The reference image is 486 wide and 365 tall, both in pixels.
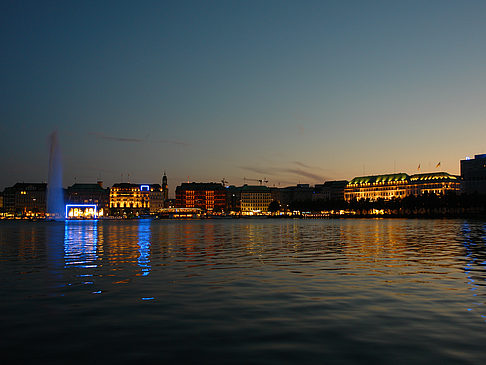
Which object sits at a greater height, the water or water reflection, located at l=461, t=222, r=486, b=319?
the water

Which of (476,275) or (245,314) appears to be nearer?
(245,314)

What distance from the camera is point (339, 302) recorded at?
18953 mm

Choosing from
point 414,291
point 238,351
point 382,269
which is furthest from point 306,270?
point 238,351

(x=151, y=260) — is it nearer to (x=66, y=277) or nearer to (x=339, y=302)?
(x=66, y=277)

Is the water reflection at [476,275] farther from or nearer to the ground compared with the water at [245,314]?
nearer to the ground

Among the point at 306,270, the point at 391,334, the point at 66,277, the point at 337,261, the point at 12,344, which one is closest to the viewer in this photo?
the point at 12,344

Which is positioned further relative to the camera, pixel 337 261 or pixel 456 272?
pixel 337 261

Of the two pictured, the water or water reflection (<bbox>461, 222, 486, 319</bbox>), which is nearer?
the water

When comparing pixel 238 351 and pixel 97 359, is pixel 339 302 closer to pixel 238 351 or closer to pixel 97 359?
pixel 238 351

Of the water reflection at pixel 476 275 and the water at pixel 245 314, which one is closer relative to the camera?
the water at pixel 245 314

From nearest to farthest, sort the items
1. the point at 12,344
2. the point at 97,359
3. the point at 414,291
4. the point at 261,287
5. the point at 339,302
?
the point at 97,359, the point at 12,344, the point at 339,302, the point at 414,291, the point at 261,287

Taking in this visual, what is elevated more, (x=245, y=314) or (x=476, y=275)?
(x=245, y=314)

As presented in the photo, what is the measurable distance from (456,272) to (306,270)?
8.12m

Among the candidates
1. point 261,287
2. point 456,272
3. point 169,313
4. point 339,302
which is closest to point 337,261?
point 456,272
